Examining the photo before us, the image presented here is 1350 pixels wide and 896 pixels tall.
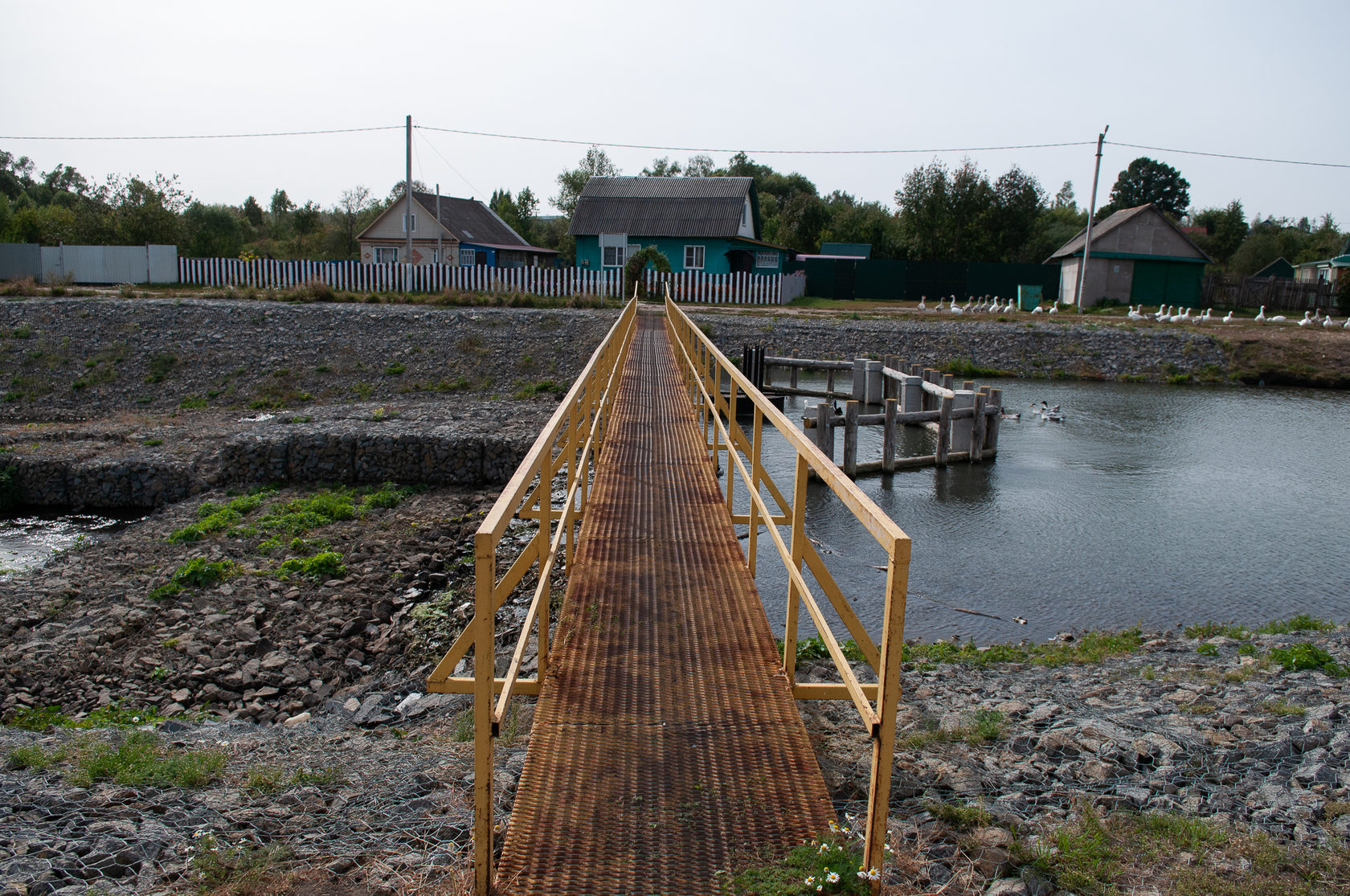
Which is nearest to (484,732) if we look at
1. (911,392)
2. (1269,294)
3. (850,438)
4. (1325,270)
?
(850,438)

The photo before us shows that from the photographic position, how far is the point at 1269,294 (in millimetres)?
39781

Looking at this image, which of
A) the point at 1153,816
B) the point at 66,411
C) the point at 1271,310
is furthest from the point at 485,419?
the point at 1271,310

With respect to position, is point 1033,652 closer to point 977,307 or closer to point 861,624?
point 861,624

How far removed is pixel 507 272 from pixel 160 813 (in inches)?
1150

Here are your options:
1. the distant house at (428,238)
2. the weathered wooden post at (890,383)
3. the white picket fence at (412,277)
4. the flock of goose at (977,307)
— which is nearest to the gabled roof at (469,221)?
the distant house at (428,238)

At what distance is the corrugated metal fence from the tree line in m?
4.80

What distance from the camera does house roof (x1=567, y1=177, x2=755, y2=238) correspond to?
38438mm

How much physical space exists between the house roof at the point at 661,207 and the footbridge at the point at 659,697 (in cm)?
3396

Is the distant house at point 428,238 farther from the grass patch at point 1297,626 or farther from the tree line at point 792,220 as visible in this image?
the grass patch at point 1297,626

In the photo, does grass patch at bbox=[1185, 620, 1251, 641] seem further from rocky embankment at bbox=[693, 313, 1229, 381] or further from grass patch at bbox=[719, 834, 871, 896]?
rocky embankment at bbox=[693, 313, 1229, 381]

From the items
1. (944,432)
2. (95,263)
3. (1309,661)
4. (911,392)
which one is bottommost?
(1309,661)

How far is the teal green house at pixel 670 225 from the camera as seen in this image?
1510 inches

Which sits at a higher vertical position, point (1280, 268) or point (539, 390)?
point (1280, 268)

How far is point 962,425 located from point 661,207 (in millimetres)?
26980
